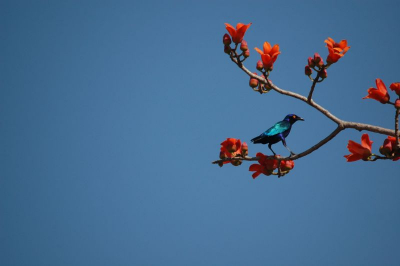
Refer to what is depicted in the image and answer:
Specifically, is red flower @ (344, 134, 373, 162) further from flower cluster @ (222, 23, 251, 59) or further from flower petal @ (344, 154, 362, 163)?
flower cluster @ (222, 23, 251, 59)

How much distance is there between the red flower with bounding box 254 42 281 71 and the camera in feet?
13.5

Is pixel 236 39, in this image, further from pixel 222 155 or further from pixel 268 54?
pixel 222 155

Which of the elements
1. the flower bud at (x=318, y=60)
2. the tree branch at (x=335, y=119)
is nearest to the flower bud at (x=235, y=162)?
the tree branch at (x=335, y=119)

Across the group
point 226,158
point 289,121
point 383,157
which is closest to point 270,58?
point 289,121

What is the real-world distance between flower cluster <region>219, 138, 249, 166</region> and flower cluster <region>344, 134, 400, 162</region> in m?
0.97

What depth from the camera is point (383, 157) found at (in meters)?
3.59

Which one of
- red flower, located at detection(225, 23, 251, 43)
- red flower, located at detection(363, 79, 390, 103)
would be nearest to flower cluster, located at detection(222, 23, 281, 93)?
red flower, located at detection(225, 23, 251, 43)

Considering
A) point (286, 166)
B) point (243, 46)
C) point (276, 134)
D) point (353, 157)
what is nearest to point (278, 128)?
point (276, 134)

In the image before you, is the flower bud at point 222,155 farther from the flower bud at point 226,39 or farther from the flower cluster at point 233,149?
the flower bud at point 226,39

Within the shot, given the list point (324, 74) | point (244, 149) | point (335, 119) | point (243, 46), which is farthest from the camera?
point (243, 46)

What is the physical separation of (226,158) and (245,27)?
4.62ft

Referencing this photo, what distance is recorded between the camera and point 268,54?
4152mm

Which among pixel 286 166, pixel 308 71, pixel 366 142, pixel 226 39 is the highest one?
pixel 226 39

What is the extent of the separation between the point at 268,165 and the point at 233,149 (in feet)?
1.20
